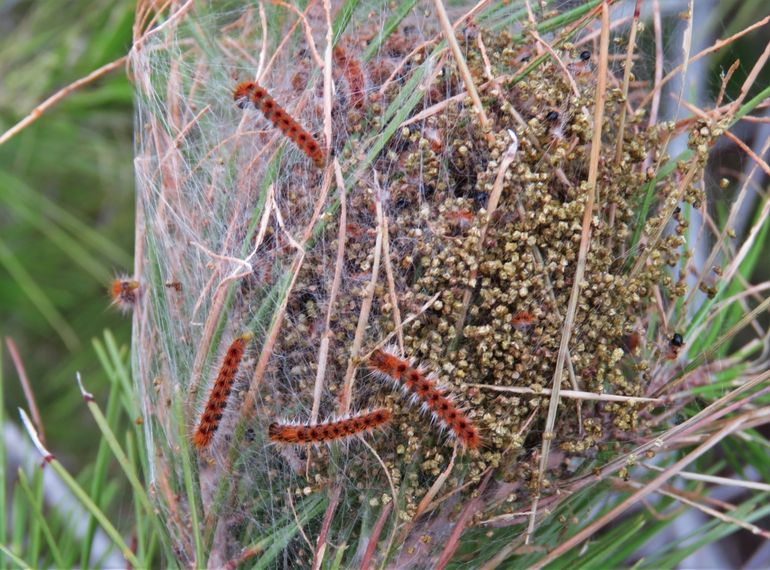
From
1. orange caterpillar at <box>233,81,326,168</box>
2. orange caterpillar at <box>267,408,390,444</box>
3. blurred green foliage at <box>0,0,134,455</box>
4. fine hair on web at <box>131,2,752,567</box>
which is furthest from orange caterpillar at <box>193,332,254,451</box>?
blurred green foliage at <box>0,0,134,455</box>

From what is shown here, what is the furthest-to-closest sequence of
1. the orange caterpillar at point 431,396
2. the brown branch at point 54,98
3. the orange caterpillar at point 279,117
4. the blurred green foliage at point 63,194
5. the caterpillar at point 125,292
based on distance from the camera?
the blurred green foliage at point 63,194
the brown branch at point 54,98
the caterpillar at point 125,292
the orange caterpillar at point 279,117
the orange caterpillar at point 431,396

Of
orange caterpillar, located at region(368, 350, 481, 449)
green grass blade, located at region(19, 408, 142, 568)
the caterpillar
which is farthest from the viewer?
the caterpillar

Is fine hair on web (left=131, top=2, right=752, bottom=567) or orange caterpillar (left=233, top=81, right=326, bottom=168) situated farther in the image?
orange caterpillar (left=233, top=81, right=326, bottom=168)

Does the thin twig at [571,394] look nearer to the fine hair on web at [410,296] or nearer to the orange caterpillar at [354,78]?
the fine hair on web at [410,296]

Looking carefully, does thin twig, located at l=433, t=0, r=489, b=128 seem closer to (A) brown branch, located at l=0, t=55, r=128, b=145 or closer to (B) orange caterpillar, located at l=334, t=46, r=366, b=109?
(B) orange caterpillar, located at l=334, t=46, r=366, b=109

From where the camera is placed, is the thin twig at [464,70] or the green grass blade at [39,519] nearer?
the thin twig at [464,70]

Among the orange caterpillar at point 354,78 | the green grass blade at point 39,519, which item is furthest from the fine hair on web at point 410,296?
the green grass blade at point 39,519

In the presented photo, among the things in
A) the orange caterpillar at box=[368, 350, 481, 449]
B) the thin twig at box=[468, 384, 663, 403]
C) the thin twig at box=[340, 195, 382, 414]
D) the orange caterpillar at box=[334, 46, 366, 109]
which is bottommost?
the thin twig at box=[468, 384, 663, 403]

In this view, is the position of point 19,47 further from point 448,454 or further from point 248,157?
point 448,454
